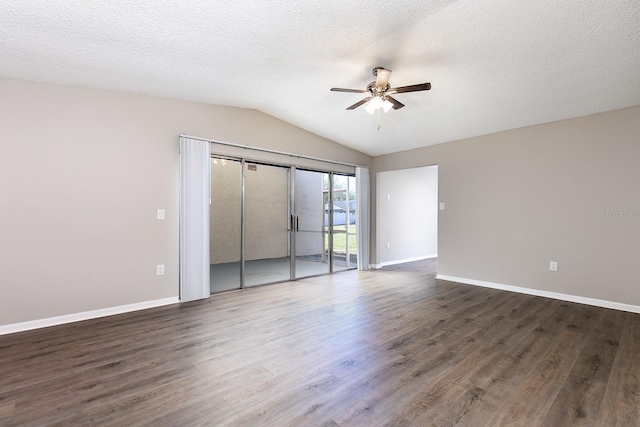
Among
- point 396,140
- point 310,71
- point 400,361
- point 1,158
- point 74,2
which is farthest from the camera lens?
point 396,140

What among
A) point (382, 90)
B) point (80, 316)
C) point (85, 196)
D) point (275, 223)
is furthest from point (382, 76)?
point (80, 316)

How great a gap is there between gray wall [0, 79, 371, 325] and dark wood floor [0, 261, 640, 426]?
40cm

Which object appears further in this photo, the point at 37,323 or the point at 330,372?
the point at 37,323

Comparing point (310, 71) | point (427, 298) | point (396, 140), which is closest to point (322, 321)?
point (427, 298)

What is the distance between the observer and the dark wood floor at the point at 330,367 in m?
1.80

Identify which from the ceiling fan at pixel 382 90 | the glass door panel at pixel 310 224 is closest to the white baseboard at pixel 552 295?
the glass door panel at pixel 310 224

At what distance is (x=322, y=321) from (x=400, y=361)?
3.57 ft

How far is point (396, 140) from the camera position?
5477 mm

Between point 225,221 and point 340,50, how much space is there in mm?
3040

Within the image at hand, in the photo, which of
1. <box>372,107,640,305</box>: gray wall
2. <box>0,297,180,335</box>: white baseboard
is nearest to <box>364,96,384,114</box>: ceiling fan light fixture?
<box>372,107,640,305</box>: gray wall

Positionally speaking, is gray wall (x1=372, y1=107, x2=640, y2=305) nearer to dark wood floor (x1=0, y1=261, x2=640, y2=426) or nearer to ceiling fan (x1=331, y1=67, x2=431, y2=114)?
dark wood floor (x1=0, y1=261, x2=640, y2=426)

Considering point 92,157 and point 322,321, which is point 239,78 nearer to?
point 92,157

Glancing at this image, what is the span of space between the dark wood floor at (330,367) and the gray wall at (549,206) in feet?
2.28

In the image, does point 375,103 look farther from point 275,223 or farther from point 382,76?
point 275,223
